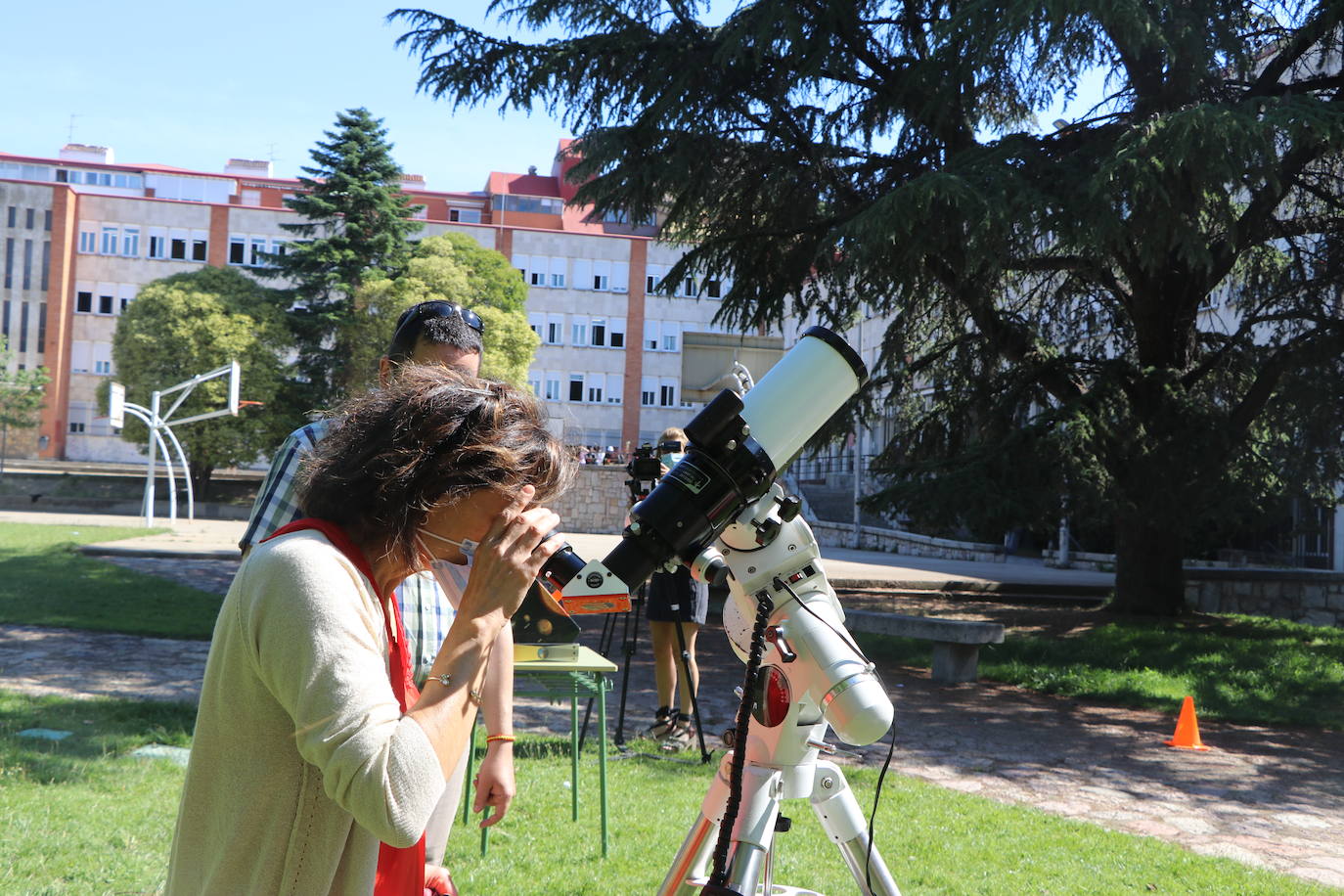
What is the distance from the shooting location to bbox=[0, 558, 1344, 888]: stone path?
563cm

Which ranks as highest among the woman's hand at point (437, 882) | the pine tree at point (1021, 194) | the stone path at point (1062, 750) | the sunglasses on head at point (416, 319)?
the pine tree at point (1021, 194)

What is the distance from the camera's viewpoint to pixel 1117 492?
1108cm

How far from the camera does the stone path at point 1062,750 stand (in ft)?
18.5

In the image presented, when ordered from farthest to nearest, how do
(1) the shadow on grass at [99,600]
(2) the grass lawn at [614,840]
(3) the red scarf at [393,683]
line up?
1. (1) the shadow on grass at [99,600]
2. (2) the grass lawn at [614,840]
3. (3) the red scarf at [393,683]

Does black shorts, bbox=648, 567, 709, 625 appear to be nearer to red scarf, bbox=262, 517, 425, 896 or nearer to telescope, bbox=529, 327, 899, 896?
telescope, bbox=529, 327, 899, 896

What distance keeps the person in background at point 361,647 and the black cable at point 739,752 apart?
57 centimetres

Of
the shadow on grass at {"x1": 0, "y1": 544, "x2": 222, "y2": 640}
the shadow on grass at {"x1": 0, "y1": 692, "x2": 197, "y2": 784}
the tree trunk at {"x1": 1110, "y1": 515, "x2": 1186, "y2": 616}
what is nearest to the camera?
the shadow on grass at {"x1": 0, "y1": 692, "x2": 197, "y2": 784}

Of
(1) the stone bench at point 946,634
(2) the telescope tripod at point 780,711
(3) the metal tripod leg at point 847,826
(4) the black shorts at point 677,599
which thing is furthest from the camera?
(1) the stone bench at point 946,634

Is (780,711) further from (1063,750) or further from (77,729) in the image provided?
(1063,750)

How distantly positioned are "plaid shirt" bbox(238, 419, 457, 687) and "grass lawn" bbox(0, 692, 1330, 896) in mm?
1864

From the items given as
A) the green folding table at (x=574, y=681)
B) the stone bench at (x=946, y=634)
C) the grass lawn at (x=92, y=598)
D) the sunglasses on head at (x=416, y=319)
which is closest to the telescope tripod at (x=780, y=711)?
the sunglasses on head at (x=416, y=319)

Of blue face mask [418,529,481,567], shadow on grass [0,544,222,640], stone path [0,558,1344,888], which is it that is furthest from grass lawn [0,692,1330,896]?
shadow on grass [0,544,222,640]

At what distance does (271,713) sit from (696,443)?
0.93m

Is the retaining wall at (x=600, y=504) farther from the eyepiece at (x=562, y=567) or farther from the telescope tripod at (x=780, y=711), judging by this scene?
the eyepiece at (x=562, y=567)
